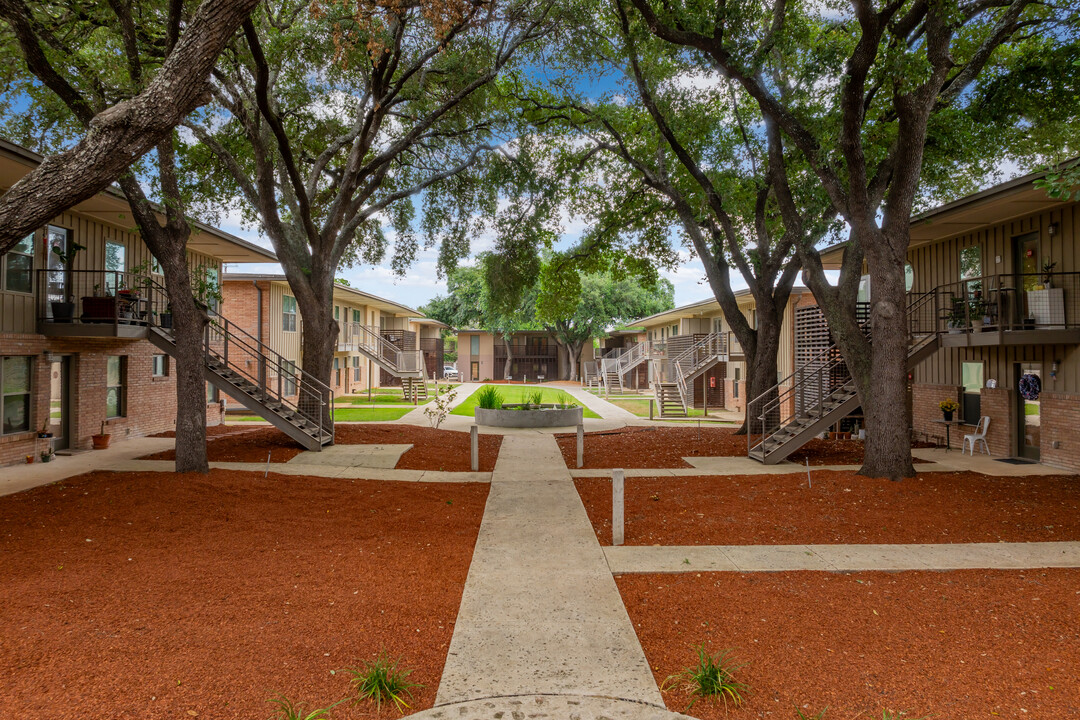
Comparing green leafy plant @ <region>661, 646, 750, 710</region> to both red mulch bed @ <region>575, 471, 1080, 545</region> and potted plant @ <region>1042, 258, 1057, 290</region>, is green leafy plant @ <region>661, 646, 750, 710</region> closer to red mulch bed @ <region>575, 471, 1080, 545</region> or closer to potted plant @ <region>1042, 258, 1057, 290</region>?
red mulch bed @ <region>575, 471, 1080, 545</region>

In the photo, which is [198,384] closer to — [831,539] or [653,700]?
[653,700]

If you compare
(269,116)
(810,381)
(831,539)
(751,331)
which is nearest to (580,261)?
(751,331)

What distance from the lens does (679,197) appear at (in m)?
15.6

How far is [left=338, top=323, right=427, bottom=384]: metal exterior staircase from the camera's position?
3077 centimetres

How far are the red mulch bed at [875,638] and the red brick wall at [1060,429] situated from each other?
7237mm

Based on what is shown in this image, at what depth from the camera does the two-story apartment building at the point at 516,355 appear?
56.0 metres

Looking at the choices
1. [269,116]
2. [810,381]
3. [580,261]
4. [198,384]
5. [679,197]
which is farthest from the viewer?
[580,261]

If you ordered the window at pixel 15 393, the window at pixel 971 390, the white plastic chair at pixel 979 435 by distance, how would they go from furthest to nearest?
the window at pixel 971 390, the white plastic chair at pixel 979 435, the window at pixel 15 393

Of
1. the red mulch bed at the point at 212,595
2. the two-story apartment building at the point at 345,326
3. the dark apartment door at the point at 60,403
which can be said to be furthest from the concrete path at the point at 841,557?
the two-story apartment building at the point at 345,326

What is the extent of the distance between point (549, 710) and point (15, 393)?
13097mm

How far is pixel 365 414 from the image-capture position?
2295cm

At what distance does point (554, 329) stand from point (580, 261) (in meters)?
33.5

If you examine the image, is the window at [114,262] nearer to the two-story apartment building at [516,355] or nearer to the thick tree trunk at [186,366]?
the thick tree trunk at [186,366]

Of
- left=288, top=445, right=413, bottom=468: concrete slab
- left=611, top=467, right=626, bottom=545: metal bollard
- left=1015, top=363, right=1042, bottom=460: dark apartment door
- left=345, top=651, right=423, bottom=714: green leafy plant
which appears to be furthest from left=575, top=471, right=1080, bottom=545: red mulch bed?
left=288, top=445, right=413, bottom=468: concrete slab
